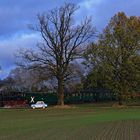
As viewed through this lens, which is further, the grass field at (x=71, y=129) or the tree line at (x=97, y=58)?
the tree line at (x=97, y=58)

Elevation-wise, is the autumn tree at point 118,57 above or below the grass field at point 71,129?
above

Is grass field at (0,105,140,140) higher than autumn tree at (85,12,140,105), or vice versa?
autumn tree at (85,12,140,105)

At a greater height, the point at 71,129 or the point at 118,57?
the point at 118,57

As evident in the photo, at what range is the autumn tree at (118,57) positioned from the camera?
86.2 metres

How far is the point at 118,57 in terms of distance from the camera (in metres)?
86.9

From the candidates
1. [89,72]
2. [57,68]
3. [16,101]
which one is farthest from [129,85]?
[16,101]

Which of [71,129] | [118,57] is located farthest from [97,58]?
[71,129]

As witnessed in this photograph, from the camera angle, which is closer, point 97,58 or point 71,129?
point 71,129

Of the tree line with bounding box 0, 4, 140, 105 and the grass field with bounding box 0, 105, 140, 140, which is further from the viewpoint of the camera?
the tree line with bounding box 0, 4, 140, 105

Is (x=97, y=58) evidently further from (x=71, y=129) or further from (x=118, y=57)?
(x=71, y=129)

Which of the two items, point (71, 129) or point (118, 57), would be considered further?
point (118, 57)

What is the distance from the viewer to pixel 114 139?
24500 millimetres

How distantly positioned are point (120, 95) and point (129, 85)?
2492mm

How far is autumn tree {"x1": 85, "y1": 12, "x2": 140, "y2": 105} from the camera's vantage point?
3393 inches
